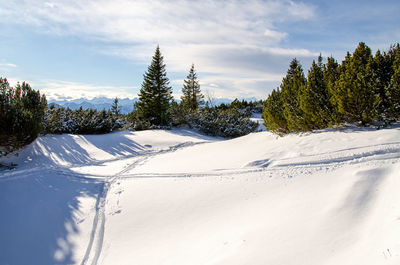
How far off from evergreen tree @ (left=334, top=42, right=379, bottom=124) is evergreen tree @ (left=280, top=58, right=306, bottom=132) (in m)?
1.42

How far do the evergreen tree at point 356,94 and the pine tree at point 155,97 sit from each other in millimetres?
14508

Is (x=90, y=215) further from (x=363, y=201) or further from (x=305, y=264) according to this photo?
(x=363, y=201)

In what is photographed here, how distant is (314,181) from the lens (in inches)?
174

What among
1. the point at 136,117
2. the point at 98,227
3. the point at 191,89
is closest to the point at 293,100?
the point at 98,227

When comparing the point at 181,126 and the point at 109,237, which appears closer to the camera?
the point at 109,237

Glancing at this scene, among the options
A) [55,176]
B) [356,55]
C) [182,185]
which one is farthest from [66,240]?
[356,55]

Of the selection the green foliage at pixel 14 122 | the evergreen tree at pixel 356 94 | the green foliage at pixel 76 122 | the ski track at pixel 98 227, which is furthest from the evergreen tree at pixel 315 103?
the green foliage at pixel 76 122

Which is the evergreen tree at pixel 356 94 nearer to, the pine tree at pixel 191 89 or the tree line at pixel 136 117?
the tree line at pixel 136 117

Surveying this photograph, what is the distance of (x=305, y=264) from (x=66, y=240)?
4.59 m

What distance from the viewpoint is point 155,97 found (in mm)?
18969

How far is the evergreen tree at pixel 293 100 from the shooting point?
803 cm

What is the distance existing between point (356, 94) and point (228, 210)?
5.36m

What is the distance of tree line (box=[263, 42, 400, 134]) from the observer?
6.28m

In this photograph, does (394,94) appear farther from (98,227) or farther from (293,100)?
(98,227)
